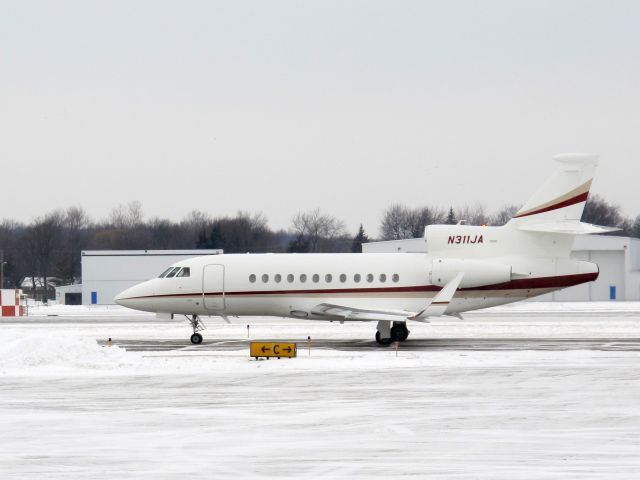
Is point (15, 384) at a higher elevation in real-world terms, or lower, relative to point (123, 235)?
lower

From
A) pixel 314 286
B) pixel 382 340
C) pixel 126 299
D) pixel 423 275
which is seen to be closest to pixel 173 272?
pixel 126 299

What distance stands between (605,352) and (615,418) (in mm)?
13285

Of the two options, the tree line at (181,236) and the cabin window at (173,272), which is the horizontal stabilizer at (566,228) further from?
the tree line at (181,236)

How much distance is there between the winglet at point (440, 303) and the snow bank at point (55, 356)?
1000 centimetres

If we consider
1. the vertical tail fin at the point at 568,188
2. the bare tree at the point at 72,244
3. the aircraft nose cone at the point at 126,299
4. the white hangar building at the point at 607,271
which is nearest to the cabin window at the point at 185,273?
the aircraft nose cone at the point at 126,299

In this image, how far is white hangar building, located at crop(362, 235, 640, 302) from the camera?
77750 mm

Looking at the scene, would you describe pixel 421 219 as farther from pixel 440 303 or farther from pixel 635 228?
pixel 440 303

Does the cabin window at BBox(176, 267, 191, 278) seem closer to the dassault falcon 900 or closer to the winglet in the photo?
the dassault falcon 900

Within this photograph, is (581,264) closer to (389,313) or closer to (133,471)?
(389,313)

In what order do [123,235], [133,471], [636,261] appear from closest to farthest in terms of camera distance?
1. [133,471]
2. [636,261]
3. [123,235]

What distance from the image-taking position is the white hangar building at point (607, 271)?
7775 cm

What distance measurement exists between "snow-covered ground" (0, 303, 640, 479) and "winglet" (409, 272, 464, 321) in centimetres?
197

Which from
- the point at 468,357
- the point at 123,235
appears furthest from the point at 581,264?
the point at 123,235

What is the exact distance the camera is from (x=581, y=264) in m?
34.3
